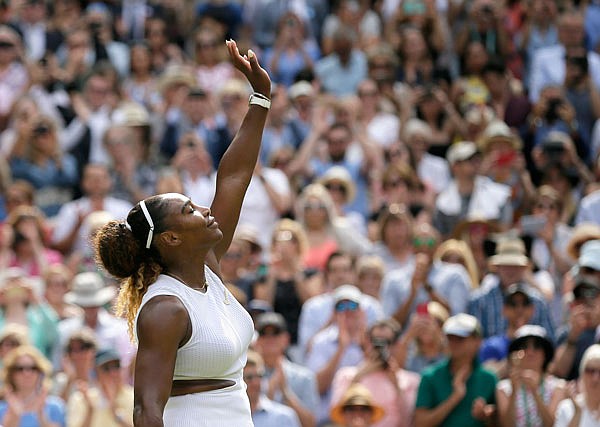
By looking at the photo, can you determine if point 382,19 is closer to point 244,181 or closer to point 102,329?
point 102,329

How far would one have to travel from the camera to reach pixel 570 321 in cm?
871

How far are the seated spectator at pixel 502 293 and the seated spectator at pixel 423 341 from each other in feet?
1.20

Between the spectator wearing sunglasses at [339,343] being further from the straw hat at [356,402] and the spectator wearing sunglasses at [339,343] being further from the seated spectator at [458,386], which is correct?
the seated spectator at [458,386]

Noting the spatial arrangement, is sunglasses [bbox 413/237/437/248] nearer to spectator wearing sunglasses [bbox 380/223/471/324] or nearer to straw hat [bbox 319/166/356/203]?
spectator wearing sunglasses [bbox 380/223/471/324]

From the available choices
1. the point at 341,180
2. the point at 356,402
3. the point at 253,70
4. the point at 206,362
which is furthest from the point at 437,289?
the point at 206,362

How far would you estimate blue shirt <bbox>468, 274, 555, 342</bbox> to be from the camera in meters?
9.16

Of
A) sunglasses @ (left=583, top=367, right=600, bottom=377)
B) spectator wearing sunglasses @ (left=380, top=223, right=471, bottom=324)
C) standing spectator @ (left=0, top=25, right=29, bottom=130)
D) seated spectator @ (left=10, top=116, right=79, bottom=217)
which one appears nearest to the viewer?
sunglasses @ (left=583, top=367, right=600, bottom=377)

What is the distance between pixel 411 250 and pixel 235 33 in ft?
18.3

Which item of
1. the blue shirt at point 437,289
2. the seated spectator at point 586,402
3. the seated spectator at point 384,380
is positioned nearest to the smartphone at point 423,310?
the seated spectator at point 384,380

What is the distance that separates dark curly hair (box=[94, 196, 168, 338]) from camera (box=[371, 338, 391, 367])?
434cm

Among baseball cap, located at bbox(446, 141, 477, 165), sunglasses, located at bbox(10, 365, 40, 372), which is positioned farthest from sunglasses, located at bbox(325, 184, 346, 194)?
sunglasses, located at bbox(10, 365, 40, 372)

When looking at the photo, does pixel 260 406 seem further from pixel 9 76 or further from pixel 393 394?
pixel 9 76

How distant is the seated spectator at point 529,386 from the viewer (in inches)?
314

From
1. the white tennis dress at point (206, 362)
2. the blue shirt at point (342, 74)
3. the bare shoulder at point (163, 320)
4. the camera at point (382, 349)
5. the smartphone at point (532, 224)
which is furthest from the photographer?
the blue shirt at point (342, 74)
